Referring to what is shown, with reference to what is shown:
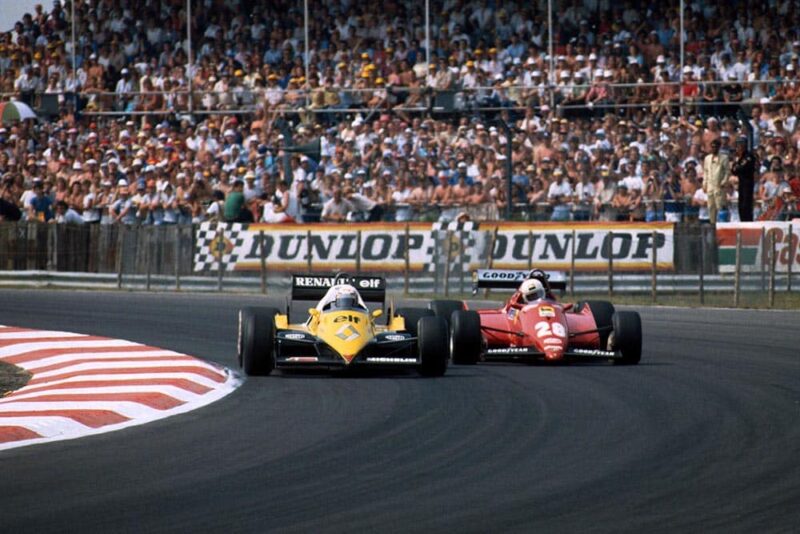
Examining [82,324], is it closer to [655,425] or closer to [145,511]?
[655,425]

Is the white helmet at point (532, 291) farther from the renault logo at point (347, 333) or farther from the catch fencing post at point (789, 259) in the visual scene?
the catch fencing post at point (789, 259)

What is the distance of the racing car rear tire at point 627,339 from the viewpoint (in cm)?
1459

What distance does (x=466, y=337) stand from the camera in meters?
14.6

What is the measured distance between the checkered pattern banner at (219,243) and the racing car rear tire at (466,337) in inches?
484

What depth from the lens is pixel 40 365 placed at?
48.5 ft

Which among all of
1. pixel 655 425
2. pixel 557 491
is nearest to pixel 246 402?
pixel 655 425

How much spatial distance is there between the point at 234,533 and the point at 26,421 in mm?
3763

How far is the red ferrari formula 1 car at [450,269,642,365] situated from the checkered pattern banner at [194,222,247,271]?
38.3ft

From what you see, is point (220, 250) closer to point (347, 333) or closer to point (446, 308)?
point (446, 308)

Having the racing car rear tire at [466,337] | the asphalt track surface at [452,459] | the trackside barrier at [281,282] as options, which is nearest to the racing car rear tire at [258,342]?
the asphalt track surface at [452,459]

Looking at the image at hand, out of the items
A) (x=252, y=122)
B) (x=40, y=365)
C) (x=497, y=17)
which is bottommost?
(x=40, y=365)

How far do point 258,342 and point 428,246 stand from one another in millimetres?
12215

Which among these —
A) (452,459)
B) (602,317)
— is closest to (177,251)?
(602,317)

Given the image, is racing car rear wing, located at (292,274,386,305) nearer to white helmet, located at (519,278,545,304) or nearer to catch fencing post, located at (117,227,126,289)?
white helmet, located at (519,278,545,304)
